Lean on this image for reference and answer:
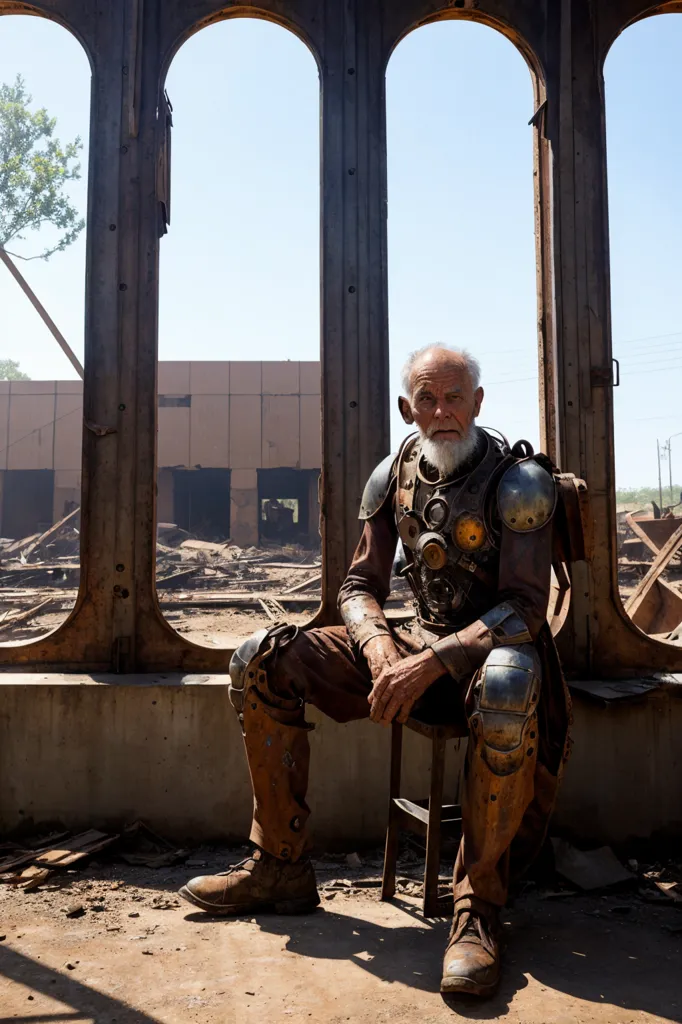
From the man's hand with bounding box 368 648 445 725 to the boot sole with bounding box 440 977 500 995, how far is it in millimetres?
721

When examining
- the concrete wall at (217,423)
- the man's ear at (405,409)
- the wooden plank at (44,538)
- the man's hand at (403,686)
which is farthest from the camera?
the concrete wall at (217,423)

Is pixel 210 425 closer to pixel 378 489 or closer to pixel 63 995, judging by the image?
pixel 378 489

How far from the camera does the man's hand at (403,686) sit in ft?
8.16

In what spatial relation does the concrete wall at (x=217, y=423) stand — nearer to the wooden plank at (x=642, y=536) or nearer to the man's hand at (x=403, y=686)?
the wooden plank at (x=642, y=536)

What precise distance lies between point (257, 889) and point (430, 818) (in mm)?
661

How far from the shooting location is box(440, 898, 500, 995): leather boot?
2131 millimetres

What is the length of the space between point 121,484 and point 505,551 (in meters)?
2.01

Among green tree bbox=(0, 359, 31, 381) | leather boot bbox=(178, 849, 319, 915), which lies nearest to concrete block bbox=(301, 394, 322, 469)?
leather boot bbox=(178, 849, 319, 915)

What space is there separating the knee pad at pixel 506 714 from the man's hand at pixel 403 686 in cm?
17

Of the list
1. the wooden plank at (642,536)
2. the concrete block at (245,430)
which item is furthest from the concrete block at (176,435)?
the wooden plank at (642,536)

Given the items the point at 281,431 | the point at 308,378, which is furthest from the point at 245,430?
the point at 308,378

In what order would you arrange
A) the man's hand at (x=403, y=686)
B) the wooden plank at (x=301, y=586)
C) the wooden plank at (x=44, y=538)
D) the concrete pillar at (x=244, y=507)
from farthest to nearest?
the concrete pillar at (x=244, y=507) → the wooden plank at (x=44, y=538) → the wooden plank at (x=301, y=586) → the man's hand at (x=403, y=686)

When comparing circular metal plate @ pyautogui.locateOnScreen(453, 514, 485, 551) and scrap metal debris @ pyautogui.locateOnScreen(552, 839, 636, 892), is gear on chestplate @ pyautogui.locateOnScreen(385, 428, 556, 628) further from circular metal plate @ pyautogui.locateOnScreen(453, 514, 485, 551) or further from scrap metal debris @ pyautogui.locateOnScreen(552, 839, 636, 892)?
scrap metal debris @ pyautogui.locateOnScreen(552, 839, 636, 892)

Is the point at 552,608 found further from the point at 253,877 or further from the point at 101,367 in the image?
the point at 101,367
